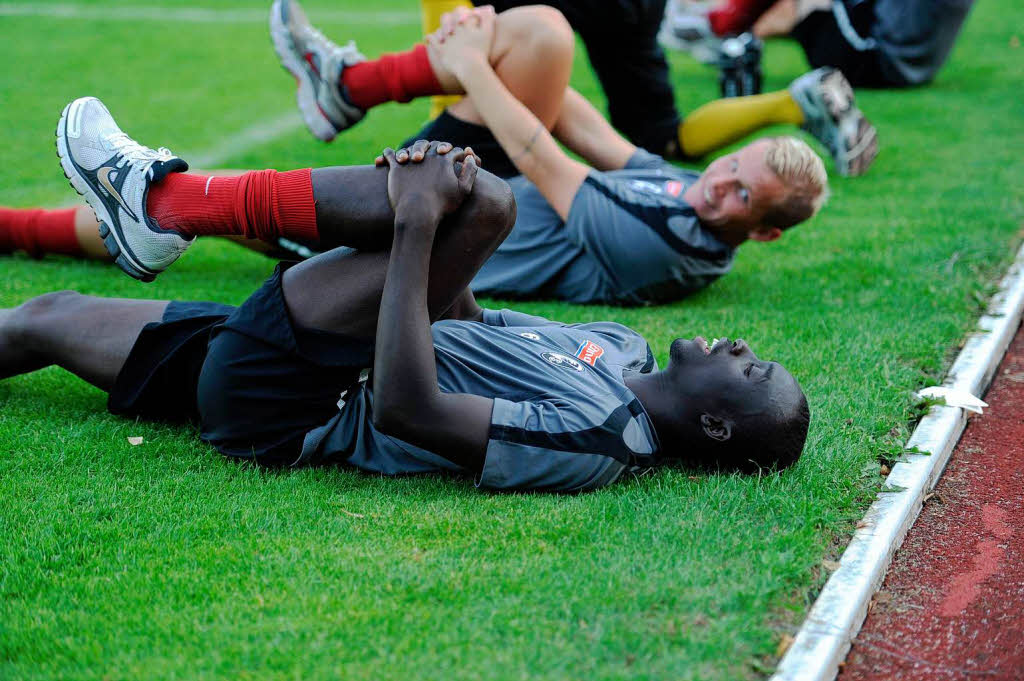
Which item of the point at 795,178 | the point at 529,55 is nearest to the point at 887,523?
the point at 795,178

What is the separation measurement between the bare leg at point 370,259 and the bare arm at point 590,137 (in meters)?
2.23

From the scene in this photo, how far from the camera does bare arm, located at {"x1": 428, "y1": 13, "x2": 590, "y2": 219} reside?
4.38 metres

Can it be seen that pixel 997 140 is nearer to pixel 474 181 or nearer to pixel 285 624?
pixel 474 181


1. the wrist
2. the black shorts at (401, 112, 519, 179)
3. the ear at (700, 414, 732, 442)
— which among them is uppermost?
the wrist

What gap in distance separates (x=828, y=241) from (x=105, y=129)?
3.67 meters

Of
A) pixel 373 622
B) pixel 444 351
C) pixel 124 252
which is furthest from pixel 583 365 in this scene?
pixel 124 252

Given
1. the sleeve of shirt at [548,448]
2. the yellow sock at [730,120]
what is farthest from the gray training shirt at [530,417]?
the yellow sock at [730,120]

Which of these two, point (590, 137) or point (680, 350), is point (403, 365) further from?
point (590, 137)

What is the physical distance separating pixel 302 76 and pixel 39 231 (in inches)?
52.0

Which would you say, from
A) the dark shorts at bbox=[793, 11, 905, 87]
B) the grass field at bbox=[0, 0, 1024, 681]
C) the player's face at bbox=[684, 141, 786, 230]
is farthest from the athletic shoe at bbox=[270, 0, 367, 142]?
the dark shorts at bbox=[793, 11, 905, 87]

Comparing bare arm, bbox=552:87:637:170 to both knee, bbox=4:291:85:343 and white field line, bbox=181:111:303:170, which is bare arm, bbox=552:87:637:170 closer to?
white field line, bbox=181:111:303:170

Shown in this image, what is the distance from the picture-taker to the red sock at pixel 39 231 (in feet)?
15.0

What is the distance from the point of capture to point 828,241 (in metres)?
5.45

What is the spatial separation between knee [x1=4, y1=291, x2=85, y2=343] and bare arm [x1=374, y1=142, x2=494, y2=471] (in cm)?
119
